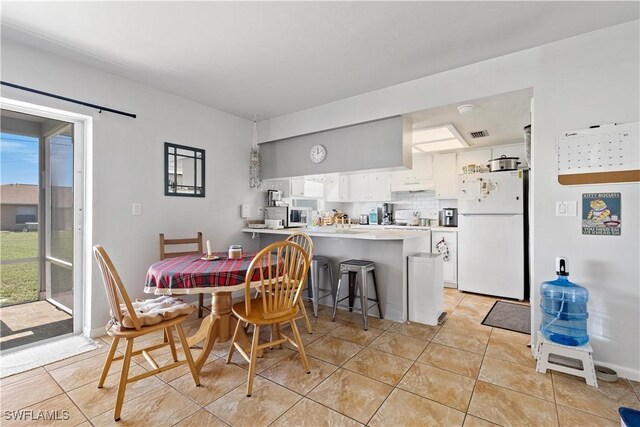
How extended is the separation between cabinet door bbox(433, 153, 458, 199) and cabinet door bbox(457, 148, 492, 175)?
102 millimetres

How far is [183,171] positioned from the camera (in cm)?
344

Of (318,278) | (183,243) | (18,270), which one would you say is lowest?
(318,278)

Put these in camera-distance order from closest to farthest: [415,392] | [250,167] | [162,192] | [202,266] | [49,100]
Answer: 1. [415,392]
2. [202,266]
3. [49,100]
4. [162,192]
5. [250,167]

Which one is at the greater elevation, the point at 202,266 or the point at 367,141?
the point at 367,141

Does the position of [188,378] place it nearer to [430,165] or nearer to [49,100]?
[49,100]

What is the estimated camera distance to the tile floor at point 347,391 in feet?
5.47

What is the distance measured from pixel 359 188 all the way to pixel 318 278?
301cm

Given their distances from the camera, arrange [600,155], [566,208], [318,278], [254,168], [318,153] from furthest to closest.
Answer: [254,168] → [318,153] → [318,278] → [566,208] → [600,155]

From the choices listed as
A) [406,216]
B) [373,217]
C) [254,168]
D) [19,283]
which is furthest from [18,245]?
[406,216]

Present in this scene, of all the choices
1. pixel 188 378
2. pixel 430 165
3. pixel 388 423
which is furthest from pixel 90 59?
pixel 430 165

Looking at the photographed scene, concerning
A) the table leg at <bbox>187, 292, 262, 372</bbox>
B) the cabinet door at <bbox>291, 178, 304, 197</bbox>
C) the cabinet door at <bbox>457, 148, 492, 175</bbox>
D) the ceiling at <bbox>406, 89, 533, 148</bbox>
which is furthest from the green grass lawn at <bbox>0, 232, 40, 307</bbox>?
the cabinet door at <bbox>457, 148, 492, 175</bbox>

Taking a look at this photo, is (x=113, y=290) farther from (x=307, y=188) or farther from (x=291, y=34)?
(x=307, y=188)

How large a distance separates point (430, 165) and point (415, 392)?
4.11 meters

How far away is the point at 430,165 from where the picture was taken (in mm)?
5246
